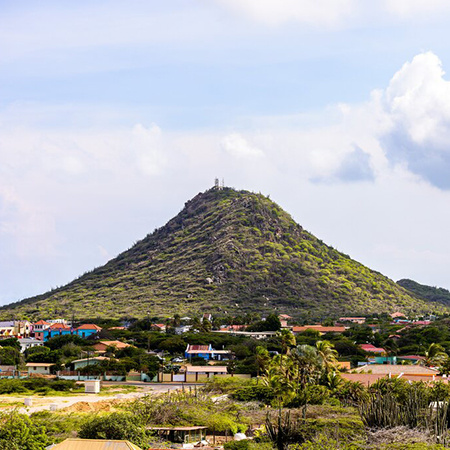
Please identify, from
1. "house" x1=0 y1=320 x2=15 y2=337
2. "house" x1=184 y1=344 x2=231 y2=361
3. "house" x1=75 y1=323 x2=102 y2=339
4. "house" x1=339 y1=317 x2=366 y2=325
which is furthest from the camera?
"house" x1=339 y1=317 x2=366 y2=325

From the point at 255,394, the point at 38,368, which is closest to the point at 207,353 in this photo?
the point at 38,368

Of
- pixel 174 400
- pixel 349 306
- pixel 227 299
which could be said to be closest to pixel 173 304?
pixel 227 299

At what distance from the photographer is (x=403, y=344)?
112m

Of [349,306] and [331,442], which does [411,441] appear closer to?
[331,442]

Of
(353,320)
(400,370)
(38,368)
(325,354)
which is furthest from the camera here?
(353,320)

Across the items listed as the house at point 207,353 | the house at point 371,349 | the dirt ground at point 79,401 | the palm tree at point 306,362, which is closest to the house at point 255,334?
the house at point 371,349

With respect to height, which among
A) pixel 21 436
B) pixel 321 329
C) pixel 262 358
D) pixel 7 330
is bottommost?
pixel 21 436

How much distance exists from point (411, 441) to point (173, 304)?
144440 millimetres

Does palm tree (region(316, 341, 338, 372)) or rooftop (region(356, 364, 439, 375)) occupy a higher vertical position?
palm tree (region(316, 341, 338, 372))

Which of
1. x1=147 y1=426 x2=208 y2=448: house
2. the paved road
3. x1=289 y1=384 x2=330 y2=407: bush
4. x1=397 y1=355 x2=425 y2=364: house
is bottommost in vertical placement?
x1=147 y1=426 x2=208 y2=448: house

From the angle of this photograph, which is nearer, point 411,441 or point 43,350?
point 411,441

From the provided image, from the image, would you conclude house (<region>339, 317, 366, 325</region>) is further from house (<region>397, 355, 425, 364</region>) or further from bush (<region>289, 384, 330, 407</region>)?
bush (<region>289, 384, 330, 407</region>)

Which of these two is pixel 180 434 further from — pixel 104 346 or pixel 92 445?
pixel 104 346

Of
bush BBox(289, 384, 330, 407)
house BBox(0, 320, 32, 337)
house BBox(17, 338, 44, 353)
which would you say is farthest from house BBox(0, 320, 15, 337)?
Result: bush BBox(289, 384, 330, 407)
